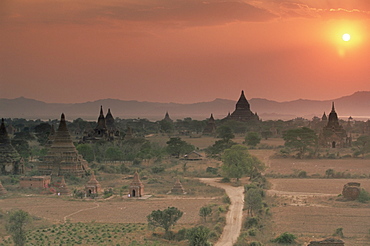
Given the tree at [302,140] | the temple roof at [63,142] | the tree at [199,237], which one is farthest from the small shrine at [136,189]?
the tree at [302,140]

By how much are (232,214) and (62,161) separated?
85.8 feet

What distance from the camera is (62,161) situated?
59.5 m

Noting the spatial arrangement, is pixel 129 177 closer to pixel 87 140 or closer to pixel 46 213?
pixel 46 213

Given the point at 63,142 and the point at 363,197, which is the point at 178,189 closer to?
the point at 363,197

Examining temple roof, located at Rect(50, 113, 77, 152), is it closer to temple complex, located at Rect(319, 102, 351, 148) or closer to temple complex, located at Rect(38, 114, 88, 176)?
temple complex, located at Rect(38, 114, 88, 176)

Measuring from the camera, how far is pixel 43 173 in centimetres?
5906

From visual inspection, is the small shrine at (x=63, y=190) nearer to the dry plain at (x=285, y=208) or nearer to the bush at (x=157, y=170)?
the dry plain at (x=285, y=208)

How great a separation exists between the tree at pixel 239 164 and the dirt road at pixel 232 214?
1592 mm

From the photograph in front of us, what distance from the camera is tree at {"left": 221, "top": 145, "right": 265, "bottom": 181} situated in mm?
55000

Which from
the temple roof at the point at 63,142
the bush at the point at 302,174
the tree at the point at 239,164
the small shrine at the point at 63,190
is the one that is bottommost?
the small shrine at the point at 63,190

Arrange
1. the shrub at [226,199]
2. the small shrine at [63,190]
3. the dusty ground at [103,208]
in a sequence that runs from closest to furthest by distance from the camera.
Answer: the dusty ground at [103,208] < the shrub at [226,199] < the small shrine at [63,190]

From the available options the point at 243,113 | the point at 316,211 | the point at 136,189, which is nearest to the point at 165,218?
the point at 316,211

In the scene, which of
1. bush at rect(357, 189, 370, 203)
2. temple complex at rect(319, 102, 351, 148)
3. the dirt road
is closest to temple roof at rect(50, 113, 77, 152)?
the dirt road

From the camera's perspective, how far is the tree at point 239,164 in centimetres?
5500
